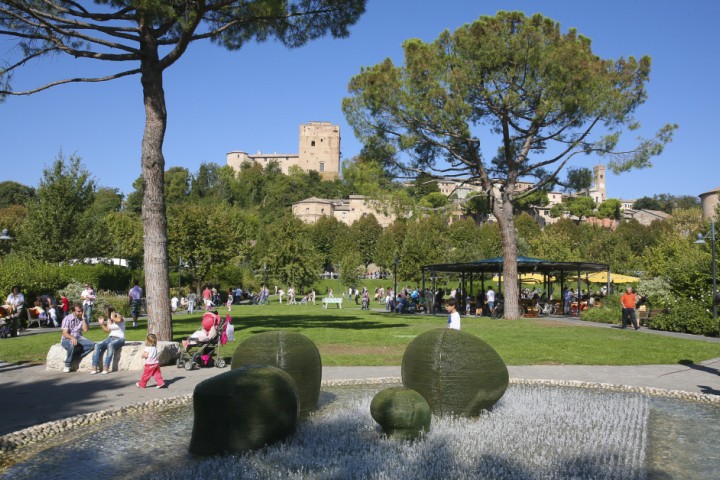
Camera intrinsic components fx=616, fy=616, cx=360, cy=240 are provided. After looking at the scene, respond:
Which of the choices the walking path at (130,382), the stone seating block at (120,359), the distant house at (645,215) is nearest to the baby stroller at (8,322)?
the walking path at (130,382)

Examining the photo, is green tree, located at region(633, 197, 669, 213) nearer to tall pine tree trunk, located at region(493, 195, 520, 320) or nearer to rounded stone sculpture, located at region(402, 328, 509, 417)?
tall pine tree trunk, located at region(493, 195, 520, 320)

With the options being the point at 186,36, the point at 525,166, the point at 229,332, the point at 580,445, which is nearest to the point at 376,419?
the point at 580,445

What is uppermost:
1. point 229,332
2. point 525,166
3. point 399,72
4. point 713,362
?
point 399,72

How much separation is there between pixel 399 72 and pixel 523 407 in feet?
56.5

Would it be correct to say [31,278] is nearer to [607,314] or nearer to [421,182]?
[421,182]

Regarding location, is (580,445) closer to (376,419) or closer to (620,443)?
(620,443)

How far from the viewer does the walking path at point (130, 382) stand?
309 inches

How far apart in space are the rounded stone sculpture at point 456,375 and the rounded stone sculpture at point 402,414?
0.58 m

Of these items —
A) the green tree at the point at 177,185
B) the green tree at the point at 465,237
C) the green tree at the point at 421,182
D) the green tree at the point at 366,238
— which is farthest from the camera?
the green tree at the point at 177,185

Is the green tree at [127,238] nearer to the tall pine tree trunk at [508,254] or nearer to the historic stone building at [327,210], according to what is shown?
the tall pine tree trunk at [508,254]

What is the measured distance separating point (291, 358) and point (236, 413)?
159cm

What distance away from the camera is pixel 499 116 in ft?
73.9

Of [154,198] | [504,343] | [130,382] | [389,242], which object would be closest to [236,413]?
[130,382]

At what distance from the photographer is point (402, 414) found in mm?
6156
